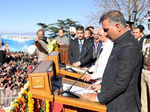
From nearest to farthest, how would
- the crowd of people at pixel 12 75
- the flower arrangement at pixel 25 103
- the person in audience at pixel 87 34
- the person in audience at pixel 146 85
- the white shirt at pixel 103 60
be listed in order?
the person in audience at pixel 146 85 → the white shirt at pixel 103 60 → the flower arrangement at pixel 25 103 → the person in audience at pixel 87 34 → the crowd of people at pixel 12 75

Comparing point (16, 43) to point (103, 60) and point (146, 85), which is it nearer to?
point (103, 60)

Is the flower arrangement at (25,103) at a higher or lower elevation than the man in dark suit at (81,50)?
lower

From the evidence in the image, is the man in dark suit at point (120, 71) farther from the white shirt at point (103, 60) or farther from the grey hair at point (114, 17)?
the white shirt at point (103, 60)

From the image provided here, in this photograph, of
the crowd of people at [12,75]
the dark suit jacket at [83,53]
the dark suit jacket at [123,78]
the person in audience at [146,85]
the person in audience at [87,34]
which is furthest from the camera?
the crowd of people at [12,75]

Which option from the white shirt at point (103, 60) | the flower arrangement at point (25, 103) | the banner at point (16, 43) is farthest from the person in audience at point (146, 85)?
the banner at point (16, 43)

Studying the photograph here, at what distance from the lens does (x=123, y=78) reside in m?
1.46

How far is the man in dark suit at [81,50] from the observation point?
12.7 ft

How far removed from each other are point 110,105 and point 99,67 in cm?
88

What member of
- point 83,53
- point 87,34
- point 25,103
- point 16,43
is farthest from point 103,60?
point 16,43

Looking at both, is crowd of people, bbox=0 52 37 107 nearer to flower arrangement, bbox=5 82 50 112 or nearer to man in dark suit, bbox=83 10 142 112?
flower arrangement, bbox=5 82 50 112

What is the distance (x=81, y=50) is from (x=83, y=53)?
26 centimetres

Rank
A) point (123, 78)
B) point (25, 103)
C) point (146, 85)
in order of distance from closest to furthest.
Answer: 1. point (123, 78)
2. point (146, 85)
3. point (25, 103)

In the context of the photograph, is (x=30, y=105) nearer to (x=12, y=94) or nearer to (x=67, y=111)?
(x=67, y=111)

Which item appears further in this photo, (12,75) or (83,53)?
(12,75)
